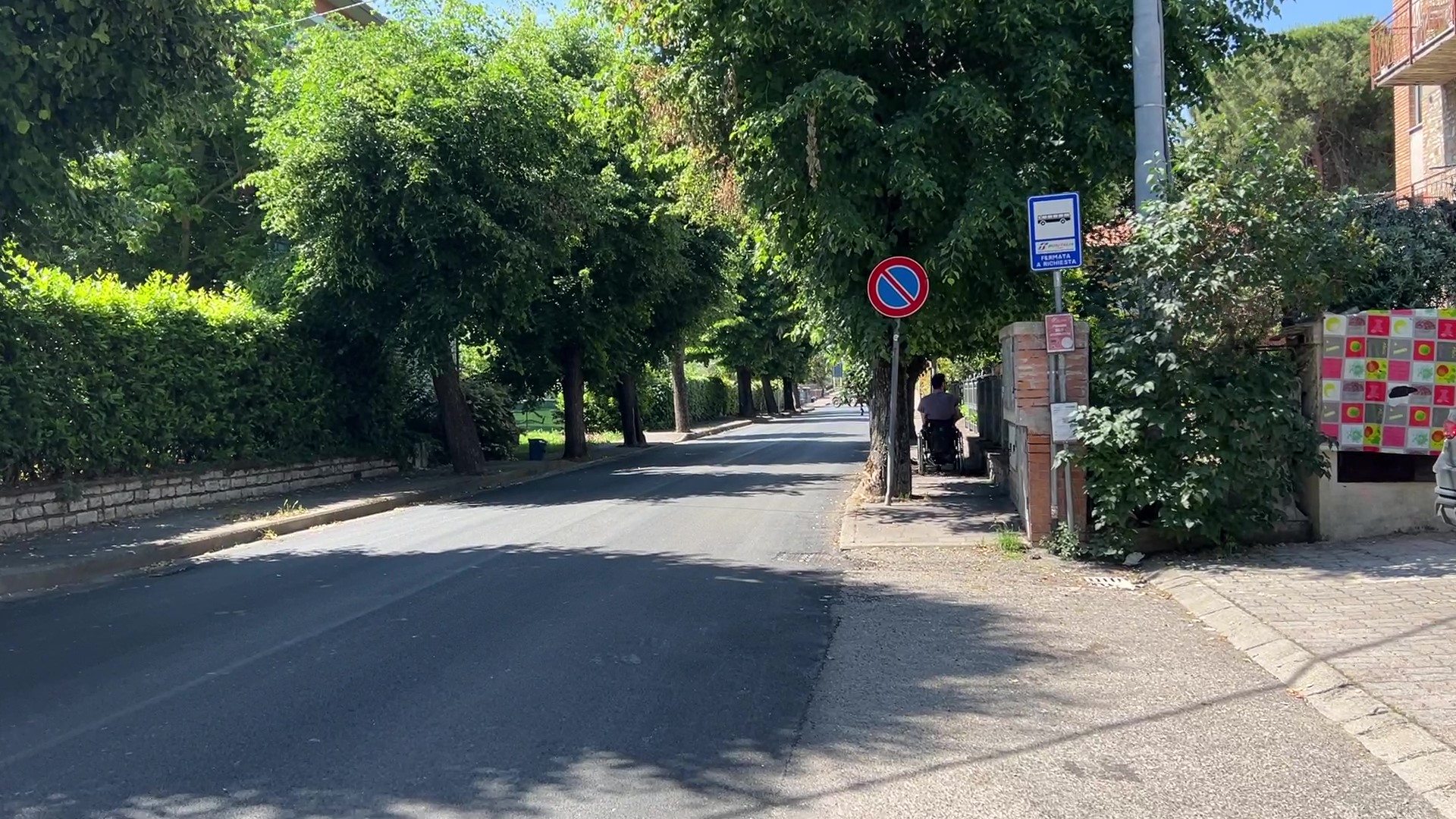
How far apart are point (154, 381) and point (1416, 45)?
19.9 metres

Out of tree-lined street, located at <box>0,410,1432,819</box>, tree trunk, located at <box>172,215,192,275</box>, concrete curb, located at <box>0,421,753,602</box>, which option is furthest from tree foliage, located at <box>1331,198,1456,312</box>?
tree trunk, located at <box>172,215,192,275</box>

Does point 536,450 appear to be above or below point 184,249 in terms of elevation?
below

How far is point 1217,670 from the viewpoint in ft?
20.4

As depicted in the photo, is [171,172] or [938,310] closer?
[938,310]

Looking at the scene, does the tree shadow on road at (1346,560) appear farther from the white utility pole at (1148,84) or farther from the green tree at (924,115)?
the green tree at (924,115)

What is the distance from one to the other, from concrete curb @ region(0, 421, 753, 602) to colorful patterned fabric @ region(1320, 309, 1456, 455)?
11121mm

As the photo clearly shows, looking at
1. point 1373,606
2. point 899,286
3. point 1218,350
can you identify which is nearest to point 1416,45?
point 899,286

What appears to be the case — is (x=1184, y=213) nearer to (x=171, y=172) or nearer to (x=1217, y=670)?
(x=1217, y=670)

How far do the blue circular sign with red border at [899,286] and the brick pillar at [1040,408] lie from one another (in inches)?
62.7

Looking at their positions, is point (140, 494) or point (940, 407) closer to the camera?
point (140, 494)

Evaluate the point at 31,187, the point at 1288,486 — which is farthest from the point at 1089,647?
the point at 31,187

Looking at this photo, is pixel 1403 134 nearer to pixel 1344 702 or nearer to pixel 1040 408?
pixel 1040 408

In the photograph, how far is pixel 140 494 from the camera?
1462 cm

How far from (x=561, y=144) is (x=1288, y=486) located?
14.8 m
